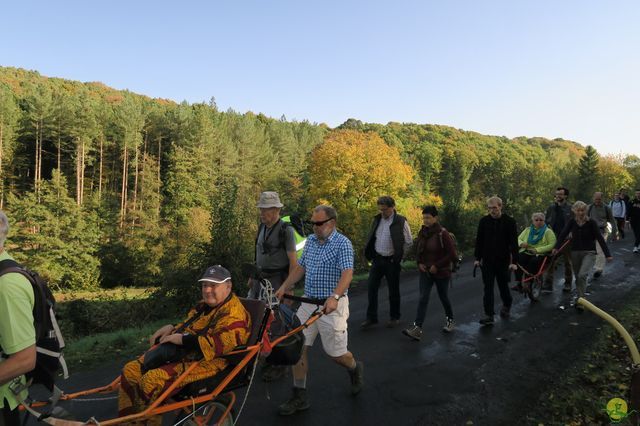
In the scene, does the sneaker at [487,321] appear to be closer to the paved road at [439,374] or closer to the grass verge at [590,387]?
the paved road at [439,374]

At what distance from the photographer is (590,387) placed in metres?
4.65

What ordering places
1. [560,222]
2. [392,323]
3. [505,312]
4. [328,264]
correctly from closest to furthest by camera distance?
[328,264], [392,323], [505,312], [560,222]

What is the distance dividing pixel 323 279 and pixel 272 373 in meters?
1.61

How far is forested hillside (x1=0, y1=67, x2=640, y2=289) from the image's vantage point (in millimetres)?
34438

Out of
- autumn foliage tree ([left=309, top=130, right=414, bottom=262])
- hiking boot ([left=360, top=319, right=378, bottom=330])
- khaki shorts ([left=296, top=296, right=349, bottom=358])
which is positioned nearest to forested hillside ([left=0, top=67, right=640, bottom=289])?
autumn foliage tree ([left=309, top=130, right=414, bottom=262])

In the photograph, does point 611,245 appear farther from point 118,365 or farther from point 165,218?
point 165,218

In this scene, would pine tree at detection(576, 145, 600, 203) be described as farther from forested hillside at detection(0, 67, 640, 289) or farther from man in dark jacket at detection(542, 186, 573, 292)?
man in dark jacket at detection(542, 186, 573, 292)

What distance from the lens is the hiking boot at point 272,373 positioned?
196 inches

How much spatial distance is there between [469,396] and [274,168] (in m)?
57.2

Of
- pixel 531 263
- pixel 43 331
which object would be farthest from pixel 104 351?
pixel 531 263

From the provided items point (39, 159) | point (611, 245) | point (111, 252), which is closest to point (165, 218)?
point (111, 252)

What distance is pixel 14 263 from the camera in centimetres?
219

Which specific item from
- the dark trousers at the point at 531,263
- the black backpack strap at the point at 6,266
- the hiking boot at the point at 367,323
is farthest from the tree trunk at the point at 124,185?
the black backpack strap at the point at 6,266

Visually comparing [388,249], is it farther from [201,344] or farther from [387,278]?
[201,344]
